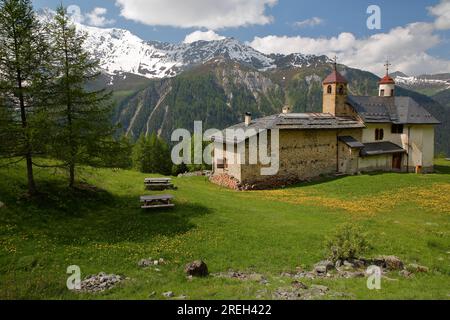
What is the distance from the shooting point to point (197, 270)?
46.7ft

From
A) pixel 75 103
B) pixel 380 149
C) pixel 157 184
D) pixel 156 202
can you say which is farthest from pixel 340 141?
pixel 75 103

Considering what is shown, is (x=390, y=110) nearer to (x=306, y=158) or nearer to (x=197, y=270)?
(x=306, y=158)

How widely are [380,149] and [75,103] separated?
40.3m

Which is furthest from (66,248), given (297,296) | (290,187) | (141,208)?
(290,187)

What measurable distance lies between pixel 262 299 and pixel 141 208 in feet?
44.5

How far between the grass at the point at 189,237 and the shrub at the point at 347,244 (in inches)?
40.2

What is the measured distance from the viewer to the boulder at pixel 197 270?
14203 millimetres

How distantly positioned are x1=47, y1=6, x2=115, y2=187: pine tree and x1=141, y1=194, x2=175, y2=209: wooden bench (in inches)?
154

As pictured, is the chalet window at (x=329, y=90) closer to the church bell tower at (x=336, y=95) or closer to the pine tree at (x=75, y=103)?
the church bell tower at (x=336, y=95)

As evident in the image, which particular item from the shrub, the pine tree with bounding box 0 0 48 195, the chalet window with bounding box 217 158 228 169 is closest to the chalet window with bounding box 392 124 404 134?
the chalet window with bounding box 217 158 228 169

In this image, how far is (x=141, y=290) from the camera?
12.7m

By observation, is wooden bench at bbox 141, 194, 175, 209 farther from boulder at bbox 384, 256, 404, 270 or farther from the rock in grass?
boulder at bbox 384, 256, 404, 270

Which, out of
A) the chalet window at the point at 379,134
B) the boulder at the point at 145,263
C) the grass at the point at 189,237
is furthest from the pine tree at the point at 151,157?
the boulder at the point at 145,263
